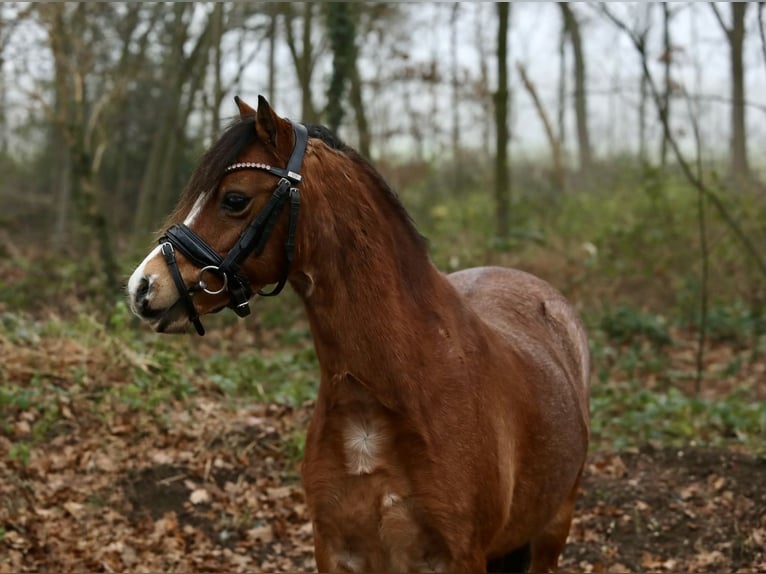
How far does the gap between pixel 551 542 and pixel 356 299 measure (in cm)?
221

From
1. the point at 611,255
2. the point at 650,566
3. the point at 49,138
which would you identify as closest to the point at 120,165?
the point at 49,138

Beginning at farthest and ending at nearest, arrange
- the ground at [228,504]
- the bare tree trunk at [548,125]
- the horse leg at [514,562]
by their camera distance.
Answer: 1. the bare tree trunk at [548,125]
2. the ground at [228,504]
3. the horse leg at [514,562]

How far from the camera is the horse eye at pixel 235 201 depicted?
315cm

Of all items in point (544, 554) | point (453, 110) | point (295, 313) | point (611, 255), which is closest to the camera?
point (544, 554)

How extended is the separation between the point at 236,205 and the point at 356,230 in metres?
0.46

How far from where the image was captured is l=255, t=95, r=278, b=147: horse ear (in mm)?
3137

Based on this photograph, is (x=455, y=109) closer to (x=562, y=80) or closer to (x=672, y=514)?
(x=562, y=80)

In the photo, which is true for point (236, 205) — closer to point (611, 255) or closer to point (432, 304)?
point (432, 304)

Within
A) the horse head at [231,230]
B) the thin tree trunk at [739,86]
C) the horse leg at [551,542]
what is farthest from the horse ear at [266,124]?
the thin tree trunk at [739,86]

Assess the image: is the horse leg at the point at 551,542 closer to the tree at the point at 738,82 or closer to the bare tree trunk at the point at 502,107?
the tree at the point at 738,82

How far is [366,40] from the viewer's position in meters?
18.5

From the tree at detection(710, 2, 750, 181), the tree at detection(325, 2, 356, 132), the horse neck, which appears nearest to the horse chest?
the horse neck

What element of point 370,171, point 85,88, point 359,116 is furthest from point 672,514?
point 85,88

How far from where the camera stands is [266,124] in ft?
10.5
